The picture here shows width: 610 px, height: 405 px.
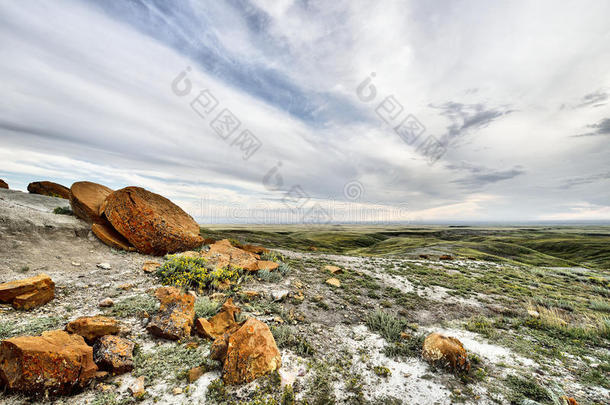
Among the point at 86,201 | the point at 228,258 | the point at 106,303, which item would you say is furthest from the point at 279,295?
the point at 86,201

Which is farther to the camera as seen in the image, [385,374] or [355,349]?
[355,349]

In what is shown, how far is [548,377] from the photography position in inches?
202

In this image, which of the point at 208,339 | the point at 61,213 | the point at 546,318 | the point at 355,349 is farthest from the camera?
the point at 61,213

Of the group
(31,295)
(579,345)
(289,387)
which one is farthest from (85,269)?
(579,345)

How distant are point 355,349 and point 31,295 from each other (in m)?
8.76

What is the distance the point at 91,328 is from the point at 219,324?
2671 millimetres

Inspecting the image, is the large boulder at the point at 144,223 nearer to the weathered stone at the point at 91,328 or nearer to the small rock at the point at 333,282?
the weathered stone at the point at 91,328

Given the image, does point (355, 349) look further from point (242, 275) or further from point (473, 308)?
point (473, 308)

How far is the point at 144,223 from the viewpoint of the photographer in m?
11.8

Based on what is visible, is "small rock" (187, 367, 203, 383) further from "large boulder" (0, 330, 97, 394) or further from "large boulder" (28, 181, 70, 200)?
"large boulder" (28, 181, 70, 200)

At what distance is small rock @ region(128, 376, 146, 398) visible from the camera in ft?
12.9

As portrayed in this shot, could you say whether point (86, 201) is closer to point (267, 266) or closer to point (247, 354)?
point (267, 266)

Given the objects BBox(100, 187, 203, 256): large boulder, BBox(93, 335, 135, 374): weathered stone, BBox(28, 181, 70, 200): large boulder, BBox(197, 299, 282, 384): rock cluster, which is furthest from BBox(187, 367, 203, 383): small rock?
BBox(28, 181, 70, 200): large boulder

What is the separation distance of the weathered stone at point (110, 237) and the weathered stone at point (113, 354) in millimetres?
8432
